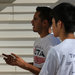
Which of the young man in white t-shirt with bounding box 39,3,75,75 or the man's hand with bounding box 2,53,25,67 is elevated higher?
the young man in white t-shirt with bounding box 39,3,75,75

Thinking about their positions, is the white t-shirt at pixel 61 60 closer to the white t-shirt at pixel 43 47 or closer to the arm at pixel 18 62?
the arm at pixel 18 62

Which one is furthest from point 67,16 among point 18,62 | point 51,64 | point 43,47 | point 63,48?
point 43,47

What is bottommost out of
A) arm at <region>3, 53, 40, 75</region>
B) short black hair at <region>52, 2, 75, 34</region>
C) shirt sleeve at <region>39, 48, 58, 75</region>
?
arm at <region>3, 53, 40, 75</region>

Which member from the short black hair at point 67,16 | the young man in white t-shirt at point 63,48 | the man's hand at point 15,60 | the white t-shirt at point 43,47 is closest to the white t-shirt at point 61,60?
the young man in white t-shirt at point 63,48

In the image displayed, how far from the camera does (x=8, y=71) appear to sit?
7.25 meters

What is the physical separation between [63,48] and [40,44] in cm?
121

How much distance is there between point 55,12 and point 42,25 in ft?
3.94

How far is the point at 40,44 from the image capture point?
3.57 meters

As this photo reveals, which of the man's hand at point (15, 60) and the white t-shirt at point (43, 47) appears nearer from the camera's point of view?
the man's hand at point (15, 60)

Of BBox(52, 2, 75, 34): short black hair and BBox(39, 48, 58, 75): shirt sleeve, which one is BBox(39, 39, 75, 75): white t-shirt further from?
BBox(52, 2, 75, 34): short black hair

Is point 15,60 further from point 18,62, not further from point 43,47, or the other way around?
point 43,47

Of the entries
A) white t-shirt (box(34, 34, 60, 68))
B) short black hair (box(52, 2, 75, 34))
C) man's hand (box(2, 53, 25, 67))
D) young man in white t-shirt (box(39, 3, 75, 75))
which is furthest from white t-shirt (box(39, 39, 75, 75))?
white t-shirt (box(34, 34, 60, 68))

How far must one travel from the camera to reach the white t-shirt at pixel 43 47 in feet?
11.2

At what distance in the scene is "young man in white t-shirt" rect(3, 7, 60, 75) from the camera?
10.8 ft
